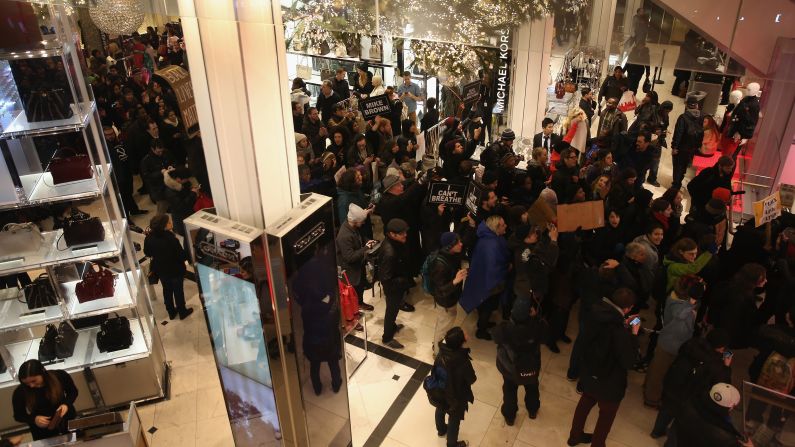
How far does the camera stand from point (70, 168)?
4.79 metres

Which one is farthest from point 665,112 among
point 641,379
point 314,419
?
point 314,419

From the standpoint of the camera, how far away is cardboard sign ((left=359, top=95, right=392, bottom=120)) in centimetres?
921

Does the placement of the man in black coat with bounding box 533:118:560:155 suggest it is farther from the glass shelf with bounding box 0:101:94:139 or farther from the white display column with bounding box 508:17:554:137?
the glass shelf with bounding box 0:101:94:139

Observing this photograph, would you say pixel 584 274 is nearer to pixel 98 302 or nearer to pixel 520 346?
pixel 520 346

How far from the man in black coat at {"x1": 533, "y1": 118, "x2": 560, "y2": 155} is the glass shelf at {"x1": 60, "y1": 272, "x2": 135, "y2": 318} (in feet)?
19.6

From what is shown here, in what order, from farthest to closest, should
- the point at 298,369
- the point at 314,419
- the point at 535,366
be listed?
the point at 535,366
the point at 314,419
the point at 298,369

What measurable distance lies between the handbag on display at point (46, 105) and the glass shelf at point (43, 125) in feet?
0.14

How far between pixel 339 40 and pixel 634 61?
810cm

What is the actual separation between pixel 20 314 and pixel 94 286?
0.62m

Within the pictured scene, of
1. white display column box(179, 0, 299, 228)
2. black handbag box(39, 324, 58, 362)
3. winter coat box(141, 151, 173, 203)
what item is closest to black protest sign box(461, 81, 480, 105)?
winter coat box(141, 151, 173, 203)

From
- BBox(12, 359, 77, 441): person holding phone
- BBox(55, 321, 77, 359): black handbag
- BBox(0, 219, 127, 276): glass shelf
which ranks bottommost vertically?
BBox(55, 321, 77, 359): black handbag

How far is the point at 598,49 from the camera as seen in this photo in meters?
6.48

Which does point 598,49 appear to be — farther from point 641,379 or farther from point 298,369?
point 298,369

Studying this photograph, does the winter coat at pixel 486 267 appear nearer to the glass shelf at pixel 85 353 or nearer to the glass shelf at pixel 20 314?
the glass shelf at pixel 85 353
